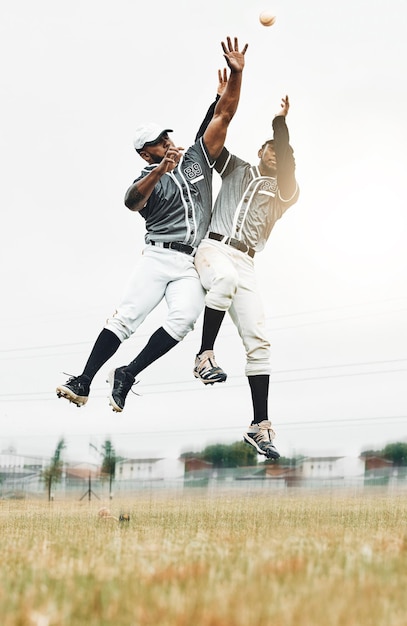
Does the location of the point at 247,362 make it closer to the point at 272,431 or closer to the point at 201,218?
the point at 272,431

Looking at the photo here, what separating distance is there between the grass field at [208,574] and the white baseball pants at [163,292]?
218 centimetres

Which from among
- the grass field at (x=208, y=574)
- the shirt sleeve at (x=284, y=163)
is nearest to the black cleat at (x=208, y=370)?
the grass field at (x=208, y=574)

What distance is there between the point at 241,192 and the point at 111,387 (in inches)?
106

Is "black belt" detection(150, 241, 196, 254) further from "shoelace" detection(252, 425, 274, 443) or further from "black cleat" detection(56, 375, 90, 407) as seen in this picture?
"shoelace" detection(252, 425, 274, 443)

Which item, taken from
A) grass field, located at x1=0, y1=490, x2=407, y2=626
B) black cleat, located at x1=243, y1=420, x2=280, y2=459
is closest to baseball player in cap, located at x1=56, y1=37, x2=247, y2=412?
black cleat, located at x1=243, y1=420, x2=280, y2=459

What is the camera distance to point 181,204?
829 centimetres

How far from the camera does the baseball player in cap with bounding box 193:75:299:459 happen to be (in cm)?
832

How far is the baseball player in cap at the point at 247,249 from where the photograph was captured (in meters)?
8.32

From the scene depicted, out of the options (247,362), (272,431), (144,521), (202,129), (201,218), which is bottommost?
(144,521)

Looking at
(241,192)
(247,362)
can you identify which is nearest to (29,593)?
(247,362)

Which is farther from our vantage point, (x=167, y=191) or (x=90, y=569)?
(x=167, y=191)

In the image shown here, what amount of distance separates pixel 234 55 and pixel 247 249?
2.12 m

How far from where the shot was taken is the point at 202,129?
340 inches

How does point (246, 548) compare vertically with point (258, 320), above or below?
below
